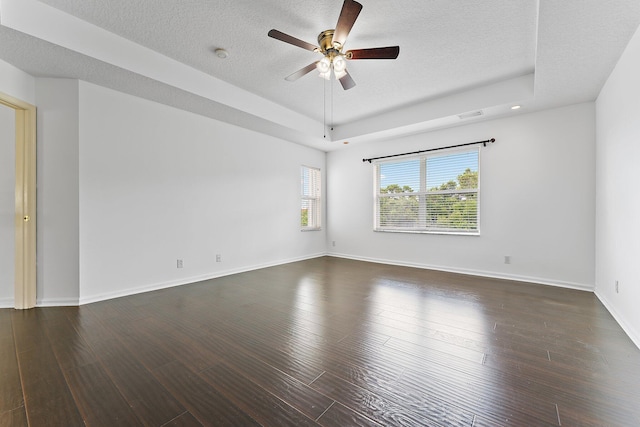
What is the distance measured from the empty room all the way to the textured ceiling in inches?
1.0

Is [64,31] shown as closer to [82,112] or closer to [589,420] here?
[82,112]

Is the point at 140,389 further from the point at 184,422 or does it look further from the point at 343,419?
the point at 343,419

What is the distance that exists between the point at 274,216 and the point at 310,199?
1241 millimetres

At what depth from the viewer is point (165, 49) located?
2834 millimetres

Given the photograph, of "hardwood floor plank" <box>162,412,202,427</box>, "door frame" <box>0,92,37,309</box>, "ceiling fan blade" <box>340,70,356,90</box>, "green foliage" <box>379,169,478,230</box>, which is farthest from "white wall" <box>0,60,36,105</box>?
"green foliage" <box>379,169,478,230</box>

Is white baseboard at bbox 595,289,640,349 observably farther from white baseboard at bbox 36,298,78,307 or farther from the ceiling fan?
white baseboard at bbox 36,298,78,307

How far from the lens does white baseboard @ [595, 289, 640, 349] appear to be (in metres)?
2.09

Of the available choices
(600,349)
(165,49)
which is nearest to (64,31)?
(165,49)

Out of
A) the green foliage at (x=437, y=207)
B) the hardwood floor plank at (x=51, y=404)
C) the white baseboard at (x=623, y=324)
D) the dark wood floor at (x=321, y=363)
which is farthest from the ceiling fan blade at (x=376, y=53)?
Result: the hardwood floor plank at (x=51, y=404)

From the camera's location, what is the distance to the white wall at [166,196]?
123 inches

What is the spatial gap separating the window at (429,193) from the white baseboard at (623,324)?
5.67 ft

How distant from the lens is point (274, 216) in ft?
17.3

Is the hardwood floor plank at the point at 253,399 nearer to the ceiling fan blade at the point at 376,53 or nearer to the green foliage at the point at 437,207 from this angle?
the ceiling fan blade at the point at 376,53

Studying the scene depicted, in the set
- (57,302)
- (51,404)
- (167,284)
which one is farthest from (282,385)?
(57,302)
